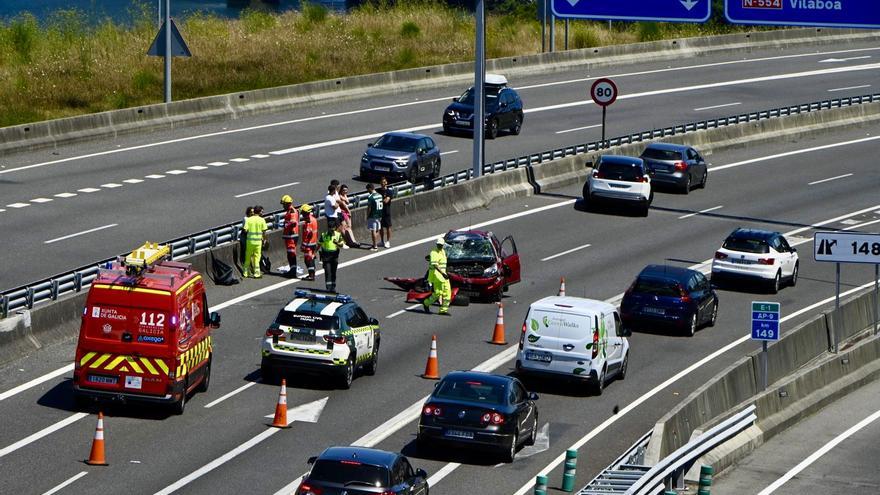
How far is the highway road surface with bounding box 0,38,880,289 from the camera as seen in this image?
3947cm

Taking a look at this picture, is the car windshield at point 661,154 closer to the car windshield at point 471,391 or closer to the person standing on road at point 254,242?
the person standing on road at point 254,242

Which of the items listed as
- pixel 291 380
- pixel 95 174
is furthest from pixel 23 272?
pixel 95 174

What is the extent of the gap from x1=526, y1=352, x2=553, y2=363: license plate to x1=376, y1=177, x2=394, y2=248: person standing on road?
11662mm

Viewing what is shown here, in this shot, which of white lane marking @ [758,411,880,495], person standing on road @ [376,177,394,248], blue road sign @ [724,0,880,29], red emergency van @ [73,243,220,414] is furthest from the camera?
person standing on road @ [376,177,394,248]

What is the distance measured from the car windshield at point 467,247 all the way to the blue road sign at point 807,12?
7.48 metres

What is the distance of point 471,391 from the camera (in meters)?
24.4

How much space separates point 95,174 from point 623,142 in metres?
18.2

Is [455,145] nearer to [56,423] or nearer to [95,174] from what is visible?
[95,174]

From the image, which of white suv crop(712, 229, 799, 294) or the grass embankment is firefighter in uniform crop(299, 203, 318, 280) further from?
the grass embankment

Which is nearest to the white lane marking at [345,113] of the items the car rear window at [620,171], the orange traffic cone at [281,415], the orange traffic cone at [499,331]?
the car rear window at [620,171]

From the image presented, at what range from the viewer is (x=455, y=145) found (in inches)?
2143

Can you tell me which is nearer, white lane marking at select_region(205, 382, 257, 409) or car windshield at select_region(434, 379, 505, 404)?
car windshield at select_region(434, 379, 505, 404)

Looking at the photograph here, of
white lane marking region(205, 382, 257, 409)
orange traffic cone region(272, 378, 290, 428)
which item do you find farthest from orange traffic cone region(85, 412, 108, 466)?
white lane marking region(205, 382, 257, 409)

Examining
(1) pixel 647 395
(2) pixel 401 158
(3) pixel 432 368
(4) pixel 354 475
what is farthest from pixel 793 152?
(4) pixel 354 475
